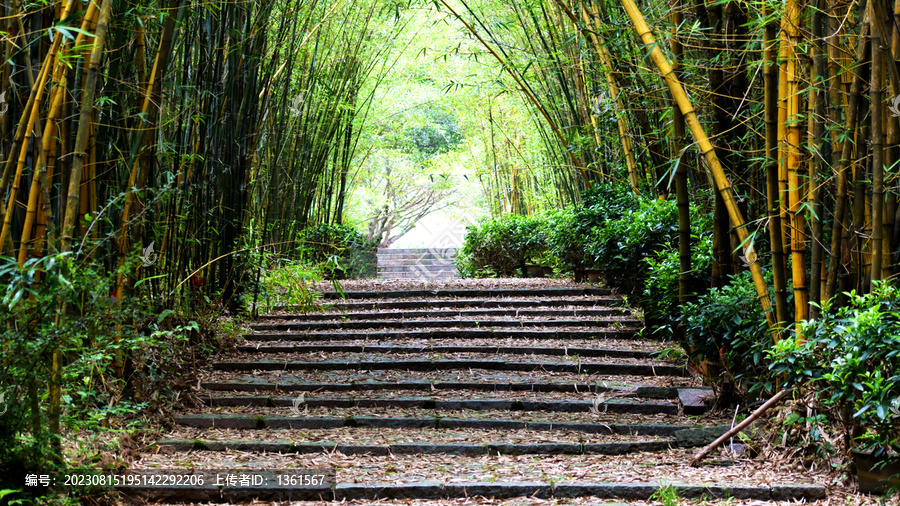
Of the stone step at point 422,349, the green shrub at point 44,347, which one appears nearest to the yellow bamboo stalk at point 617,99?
the stone step at point 422,349

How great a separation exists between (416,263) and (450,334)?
26.8ft

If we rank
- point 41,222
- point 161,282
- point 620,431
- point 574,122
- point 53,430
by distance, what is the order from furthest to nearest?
point 574,122 → point 161,282 → point 620,431 → point 41,222 → point 53,430

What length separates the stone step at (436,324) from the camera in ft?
16.2

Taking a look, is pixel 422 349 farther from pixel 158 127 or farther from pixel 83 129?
pixel 83 129

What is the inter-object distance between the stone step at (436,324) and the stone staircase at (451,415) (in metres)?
0.01

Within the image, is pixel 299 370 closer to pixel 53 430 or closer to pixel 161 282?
pixel 161 282

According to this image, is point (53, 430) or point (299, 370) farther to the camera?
point (299, 370)

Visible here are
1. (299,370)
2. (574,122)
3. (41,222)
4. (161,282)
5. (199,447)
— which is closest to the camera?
(41,222)

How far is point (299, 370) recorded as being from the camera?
412 cm

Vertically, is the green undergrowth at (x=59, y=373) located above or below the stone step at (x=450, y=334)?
above

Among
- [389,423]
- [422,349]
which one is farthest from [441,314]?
[389,423]

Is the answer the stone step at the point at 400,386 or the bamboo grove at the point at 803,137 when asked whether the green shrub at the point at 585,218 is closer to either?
the stone step at the point at 400,386

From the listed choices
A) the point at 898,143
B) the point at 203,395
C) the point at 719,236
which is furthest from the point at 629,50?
the point at 203,395

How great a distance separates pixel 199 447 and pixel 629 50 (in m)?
3.08
